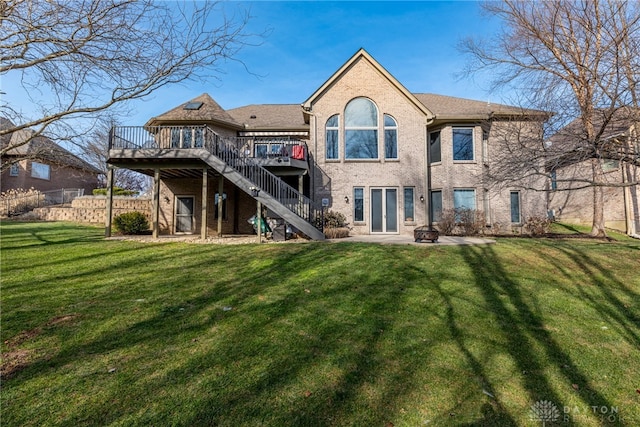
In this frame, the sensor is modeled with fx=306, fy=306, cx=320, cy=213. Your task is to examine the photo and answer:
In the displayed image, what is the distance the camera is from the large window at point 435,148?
52.3 feet

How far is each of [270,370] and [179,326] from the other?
1777 millimetres

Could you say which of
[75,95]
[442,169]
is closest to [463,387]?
[75,95]

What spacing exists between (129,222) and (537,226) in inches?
726

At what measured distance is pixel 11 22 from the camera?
20.1 feet

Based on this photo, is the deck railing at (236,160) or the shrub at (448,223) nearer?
the deck railing at (236,160)

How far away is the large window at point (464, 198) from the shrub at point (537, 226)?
2.57 m

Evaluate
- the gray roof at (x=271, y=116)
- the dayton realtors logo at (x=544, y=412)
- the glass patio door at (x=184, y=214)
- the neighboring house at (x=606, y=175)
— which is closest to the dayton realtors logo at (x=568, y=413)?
the dayton realtors logo at (x=544, y=412)

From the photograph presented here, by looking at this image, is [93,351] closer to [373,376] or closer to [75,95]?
[373,376]

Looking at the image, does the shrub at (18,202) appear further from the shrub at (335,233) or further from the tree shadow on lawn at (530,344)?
the tree shadow on lawn at (530,344)

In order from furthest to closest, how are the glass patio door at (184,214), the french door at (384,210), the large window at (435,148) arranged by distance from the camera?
the glass patio door at (184,214) < the large window at (435,148) < the french door at (384,210)

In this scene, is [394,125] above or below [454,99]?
below

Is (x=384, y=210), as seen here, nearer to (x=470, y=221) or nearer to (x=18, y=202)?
(x=470, y=221)

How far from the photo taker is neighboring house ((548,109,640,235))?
25.1 ft

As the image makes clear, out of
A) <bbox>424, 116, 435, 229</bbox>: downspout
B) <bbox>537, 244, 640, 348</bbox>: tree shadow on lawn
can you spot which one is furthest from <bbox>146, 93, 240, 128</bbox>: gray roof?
<bbox>537, 244, 640, 348</bbox>: tree shadow on lawn
